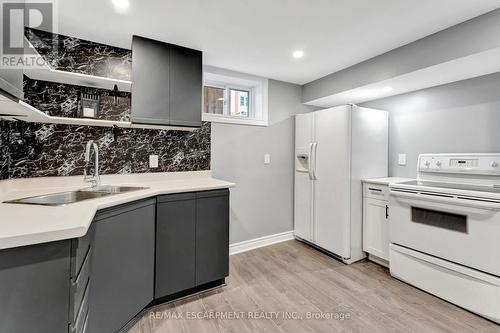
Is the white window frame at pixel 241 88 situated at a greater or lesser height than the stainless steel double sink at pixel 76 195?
greater

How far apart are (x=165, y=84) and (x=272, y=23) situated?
3.60ft

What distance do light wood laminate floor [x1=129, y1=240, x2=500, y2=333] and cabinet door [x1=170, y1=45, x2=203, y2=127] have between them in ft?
5.33

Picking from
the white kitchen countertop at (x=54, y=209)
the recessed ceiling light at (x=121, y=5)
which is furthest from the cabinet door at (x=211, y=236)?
the recessed ceiling light at (x=121, y=5)

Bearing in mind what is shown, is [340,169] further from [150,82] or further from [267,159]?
[150,82]

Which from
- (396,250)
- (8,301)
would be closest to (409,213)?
(396,250)

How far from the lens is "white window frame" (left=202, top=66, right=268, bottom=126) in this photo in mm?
2803

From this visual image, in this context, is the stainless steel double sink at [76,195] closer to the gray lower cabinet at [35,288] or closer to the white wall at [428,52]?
the gray lower cabinet at [35,288]

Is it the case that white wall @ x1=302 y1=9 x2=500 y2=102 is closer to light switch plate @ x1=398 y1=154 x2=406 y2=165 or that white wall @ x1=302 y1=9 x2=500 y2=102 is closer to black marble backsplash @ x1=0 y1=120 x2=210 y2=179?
light switch plate @ x1=398 y1=154 x2=406 y2=165

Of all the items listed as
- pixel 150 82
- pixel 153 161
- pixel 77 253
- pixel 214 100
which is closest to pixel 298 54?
pixel 214 100

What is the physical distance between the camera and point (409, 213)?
2.21 m

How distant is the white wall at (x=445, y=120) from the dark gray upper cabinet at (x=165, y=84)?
94.9 inches

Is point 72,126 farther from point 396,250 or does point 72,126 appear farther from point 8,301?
point 396,250

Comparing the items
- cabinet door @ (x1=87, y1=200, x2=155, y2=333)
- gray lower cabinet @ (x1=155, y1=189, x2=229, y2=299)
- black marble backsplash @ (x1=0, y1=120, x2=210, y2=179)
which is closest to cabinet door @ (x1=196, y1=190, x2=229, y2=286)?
gray lower cabinet @ (x1=155, y1=189, x2=229, y2=299)

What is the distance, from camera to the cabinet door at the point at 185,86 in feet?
7.33
